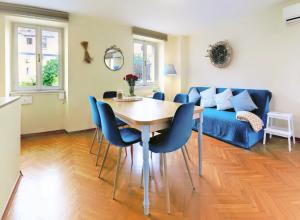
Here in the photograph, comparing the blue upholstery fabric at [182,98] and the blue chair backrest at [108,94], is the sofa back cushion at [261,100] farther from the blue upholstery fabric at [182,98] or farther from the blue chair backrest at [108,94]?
the blue chair backrest at [108,94]

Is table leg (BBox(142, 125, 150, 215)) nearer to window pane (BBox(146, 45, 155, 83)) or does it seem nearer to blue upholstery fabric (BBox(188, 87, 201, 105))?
blue upholstery fabric (BBox(188, 87, 201, 105))

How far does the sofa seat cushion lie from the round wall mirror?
2270 mm

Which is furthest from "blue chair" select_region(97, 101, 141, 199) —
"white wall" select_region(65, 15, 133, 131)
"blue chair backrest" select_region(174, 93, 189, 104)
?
"white wall" select_region(65, 15, 133, 131)

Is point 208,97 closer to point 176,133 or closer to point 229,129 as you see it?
point 229,129

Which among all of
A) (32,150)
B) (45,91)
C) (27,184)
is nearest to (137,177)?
(27,184)

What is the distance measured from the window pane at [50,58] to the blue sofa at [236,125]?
297 centimetres

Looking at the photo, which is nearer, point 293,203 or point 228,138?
point 293,203

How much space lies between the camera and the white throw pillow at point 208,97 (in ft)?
14.1

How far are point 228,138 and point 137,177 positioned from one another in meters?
1.89

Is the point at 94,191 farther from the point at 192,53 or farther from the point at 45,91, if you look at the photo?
the point at 192,53

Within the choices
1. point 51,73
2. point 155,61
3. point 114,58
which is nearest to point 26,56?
point 51,73

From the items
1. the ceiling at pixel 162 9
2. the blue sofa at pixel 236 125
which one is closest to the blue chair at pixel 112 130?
the blue sofa at pixel 236 125

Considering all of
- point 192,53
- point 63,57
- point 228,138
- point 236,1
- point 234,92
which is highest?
point 236,1

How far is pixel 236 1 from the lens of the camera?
318 cm
